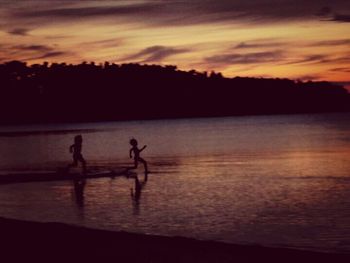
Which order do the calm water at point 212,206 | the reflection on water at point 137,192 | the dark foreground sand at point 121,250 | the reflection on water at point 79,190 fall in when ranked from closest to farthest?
the dark foreground sand at point 121,250 < the calm water at point 212,206 < the reflection on water at point 137,192 < the reflection on water at point 79,190

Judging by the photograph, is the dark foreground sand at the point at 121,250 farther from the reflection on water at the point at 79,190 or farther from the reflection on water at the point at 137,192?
the reflection on water at the point at 79,190

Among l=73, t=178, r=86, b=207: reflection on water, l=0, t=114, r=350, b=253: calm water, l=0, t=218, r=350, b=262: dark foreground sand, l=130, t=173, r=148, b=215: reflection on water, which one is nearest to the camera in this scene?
l=0, t=218, r=350, b=262: dark foreground sand

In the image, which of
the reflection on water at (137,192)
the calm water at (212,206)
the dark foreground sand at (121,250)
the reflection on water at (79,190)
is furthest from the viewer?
the reflection on water at (79,190)

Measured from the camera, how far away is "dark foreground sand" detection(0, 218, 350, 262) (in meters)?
11.8

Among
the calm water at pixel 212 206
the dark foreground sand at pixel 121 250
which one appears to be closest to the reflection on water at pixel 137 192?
the calm water at pixel 212 206

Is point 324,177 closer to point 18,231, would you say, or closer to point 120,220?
point 120,220

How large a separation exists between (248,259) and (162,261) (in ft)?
5.12

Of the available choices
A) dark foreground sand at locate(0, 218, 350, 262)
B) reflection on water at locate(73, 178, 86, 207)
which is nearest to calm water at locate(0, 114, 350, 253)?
reflection on water at locate(73, 178, 86, 207)

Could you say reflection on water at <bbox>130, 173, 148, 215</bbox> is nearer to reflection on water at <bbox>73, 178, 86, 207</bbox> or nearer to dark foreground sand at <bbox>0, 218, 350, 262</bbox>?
reflection on water at <bbox>73, 178, 86, 207</bbox>

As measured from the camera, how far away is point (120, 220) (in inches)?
842

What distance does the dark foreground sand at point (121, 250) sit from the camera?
38.5 feet

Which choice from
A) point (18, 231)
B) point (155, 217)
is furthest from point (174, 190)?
point (18, 231)

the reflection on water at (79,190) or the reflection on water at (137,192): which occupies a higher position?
the reflection on water at (79,190)

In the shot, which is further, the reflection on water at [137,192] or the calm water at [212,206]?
the reflection on water at [137,192]
